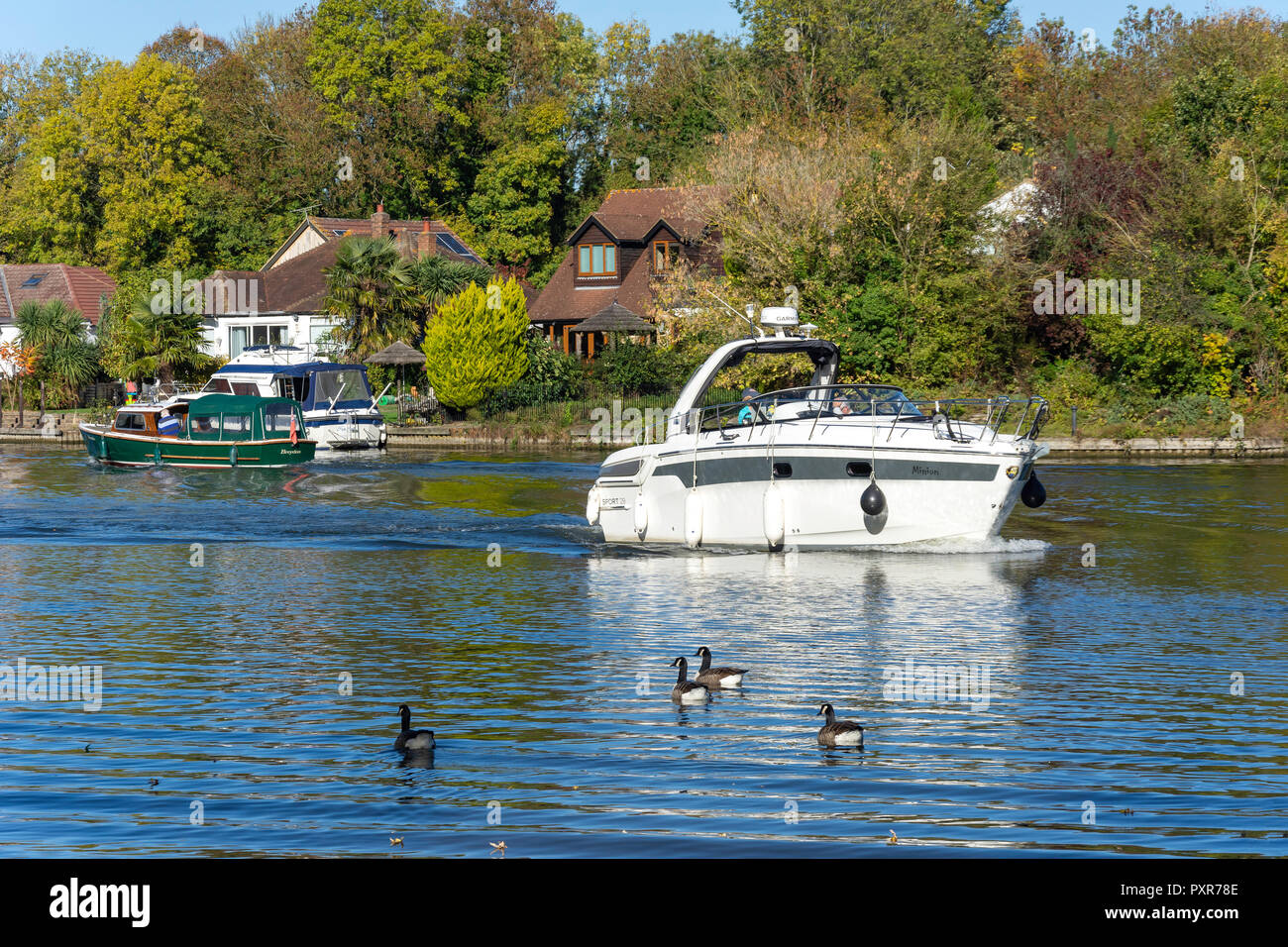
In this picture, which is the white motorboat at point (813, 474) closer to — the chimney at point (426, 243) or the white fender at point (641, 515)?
the white fender at point (641, 515)

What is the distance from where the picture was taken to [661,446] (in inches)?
1049

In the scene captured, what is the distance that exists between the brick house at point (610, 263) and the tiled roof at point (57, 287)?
24.4 meters

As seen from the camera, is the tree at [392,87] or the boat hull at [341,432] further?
the tree at [392,87]

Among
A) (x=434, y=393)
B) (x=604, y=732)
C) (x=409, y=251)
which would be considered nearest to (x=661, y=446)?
(x=604, y=732)

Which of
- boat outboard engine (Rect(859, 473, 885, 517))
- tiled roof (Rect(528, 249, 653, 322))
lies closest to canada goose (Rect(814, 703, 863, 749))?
boat outboard engine (Rect(859, 473, 885, 517))

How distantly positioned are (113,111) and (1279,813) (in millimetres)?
80058

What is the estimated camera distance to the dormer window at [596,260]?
71500mm

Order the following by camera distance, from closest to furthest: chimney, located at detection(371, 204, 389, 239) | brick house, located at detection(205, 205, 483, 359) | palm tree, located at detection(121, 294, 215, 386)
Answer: palm tree, located at detection(121, 294, 215, 386), brick house, located at detection(205, 205, 483, 359), chimney, located at detection(371, 204, 389, 239)

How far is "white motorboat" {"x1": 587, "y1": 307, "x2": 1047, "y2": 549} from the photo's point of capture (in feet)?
78.5

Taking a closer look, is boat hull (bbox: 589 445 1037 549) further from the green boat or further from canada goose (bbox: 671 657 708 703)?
the green boat

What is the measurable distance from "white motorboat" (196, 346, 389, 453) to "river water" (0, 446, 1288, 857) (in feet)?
61.4

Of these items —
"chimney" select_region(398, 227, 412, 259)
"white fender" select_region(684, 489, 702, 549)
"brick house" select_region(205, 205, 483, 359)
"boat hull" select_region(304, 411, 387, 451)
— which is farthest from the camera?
"brick house" select_region(205, 205, 483, 359)

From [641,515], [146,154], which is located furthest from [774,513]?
[146,154]

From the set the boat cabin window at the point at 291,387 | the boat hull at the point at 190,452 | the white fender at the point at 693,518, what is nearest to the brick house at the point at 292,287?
the boat cabin window at the point at 291,387
